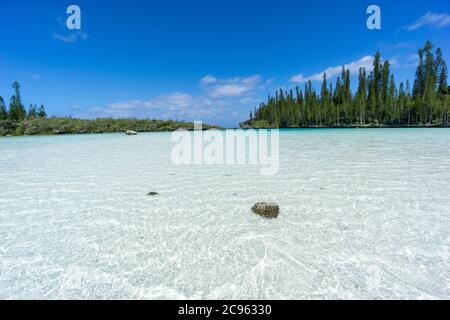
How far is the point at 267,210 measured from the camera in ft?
13.3

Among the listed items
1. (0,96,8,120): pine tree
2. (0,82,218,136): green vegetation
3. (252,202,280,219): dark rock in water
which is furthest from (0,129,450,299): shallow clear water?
(0,96,8,120): pine tree

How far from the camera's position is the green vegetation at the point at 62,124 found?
54562 mm

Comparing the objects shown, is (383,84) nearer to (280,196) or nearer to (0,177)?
(280,196)

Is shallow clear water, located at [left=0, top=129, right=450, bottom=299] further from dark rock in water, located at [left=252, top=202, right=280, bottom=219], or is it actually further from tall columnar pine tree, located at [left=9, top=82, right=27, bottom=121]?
tall columnar pine tree, located at [left=9, top=82, right=27, bottom=121]

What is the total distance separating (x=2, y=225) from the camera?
3.86 meters

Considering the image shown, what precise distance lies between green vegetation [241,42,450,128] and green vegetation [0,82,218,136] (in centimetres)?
3482

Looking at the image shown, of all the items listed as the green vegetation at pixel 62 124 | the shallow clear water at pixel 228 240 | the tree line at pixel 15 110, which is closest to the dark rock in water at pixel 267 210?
the shallow clear water at pixel 228 240

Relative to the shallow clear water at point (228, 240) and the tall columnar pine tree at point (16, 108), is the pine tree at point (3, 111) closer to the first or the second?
the tall columnar pine tree at point (16, 108)

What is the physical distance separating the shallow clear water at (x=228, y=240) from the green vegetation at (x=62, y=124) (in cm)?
5572

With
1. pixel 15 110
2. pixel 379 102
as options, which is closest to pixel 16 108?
pixel 15 110

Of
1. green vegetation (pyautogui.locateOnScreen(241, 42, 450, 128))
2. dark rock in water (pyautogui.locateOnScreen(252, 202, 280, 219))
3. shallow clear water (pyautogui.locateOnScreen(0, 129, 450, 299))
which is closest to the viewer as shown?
shallow clear water (pyautogui.locateOnScreen(0, 129, 450, 299))

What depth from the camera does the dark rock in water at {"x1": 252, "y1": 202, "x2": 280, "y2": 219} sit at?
13.1ft
